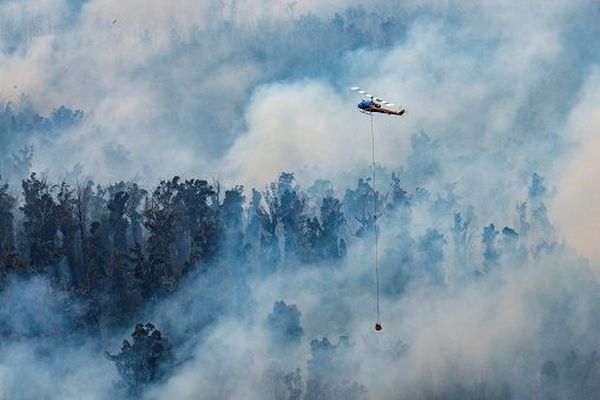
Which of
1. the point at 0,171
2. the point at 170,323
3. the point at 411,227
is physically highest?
the point at 0,171

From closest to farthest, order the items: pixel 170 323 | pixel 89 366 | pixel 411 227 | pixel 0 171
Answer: pixel 89 366, pixel 170 323, pixel 411 227, pixel 0 171

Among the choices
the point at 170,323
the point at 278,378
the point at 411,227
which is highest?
the point at 411,227

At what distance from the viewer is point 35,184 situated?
135500mm

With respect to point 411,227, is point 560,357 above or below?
below

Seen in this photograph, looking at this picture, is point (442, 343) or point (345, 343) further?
point (442, 343)

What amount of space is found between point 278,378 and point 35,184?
163ft

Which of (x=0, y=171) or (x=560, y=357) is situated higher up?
(x=0, y=171)

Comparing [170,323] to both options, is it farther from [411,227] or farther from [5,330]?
[411,227]

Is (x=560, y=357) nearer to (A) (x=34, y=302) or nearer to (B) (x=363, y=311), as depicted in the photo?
(B) (x=363, y=311)

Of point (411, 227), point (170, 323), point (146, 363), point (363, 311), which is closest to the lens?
point (146, 363)

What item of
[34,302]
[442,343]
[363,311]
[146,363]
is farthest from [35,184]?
[442,343]

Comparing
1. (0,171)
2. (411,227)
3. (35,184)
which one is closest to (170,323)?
(35,184)

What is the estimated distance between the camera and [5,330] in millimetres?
116688

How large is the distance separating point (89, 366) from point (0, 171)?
79.3 m
